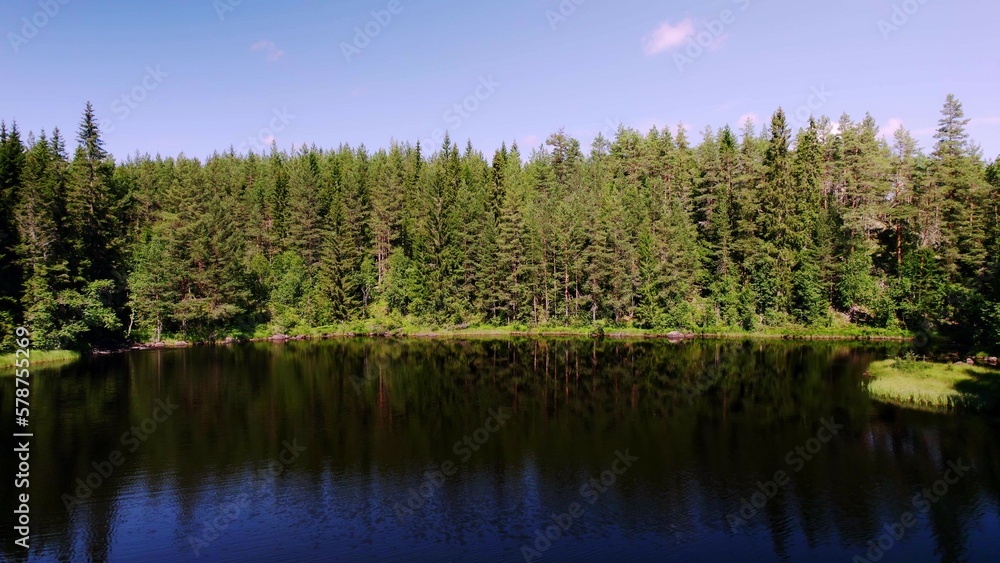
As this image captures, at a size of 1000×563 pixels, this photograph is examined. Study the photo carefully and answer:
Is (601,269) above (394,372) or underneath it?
above

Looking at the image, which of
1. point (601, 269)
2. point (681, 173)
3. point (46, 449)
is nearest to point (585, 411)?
point (46, 449)

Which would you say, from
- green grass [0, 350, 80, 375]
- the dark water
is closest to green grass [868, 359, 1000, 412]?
the dark water

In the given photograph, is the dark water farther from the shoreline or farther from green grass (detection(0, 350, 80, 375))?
the shoreline

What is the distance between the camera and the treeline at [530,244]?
6962 cm

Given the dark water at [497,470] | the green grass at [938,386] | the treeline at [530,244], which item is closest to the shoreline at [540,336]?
the treeline at [530,244]

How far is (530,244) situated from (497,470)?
2354 inches

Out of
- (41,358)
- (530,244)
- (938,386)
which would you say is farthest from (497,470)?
(530,244)

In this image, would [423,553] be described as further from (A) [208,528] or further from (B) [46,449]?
(B) [46,449]

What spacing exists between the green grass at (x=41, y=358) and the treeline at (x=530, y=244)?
5.56 ft

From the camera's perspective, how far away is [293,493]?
88.3ft

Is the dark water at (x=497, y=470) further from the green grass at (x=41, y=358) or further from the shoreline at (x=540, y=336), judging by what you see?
the shoreline at (x=540, y=336)

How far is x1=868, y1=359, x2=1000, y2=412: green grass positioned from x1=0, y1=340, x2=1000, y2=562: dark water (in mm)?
1949

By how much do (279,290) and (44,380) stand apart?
39062 millimetres

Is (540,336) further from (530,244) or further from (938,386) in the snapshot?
(938,386)
